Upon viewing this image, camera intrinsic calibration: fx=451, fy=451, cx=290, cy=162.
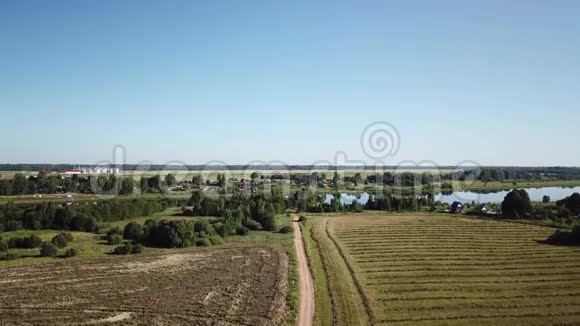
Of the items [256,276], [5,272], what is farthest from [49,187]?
[256,276]

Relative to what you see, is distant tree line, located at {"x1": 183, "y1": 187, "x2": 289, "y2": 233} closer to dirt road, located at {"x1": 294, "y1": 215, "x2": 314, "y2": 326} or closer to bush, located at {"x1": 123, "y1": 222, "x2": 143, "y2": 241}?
bush, located at {"x1": 123, "y1": 222, "x2": 143, "y2": 241}

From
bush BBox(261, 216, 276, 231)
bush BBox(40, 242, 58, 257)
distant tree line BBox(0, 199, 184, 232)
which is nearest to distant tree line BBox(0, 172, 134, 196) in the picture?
distant tree line BBox(0, 199, 184, 232)

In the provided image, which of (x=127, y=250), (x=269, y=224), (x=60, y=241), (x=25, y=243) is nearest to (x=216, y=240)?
(x=127, y=250)

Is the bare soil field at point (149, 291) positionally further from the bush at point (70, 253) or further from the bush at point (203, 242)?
the bush at point (203, 242)

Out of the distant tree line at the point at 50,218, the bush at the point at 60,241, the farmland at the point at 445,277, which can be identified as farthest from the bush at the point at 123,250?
the distant tree line at the point at 50,218

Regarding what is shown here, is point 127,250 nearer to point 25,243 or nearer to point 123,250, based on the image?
point 123,250
